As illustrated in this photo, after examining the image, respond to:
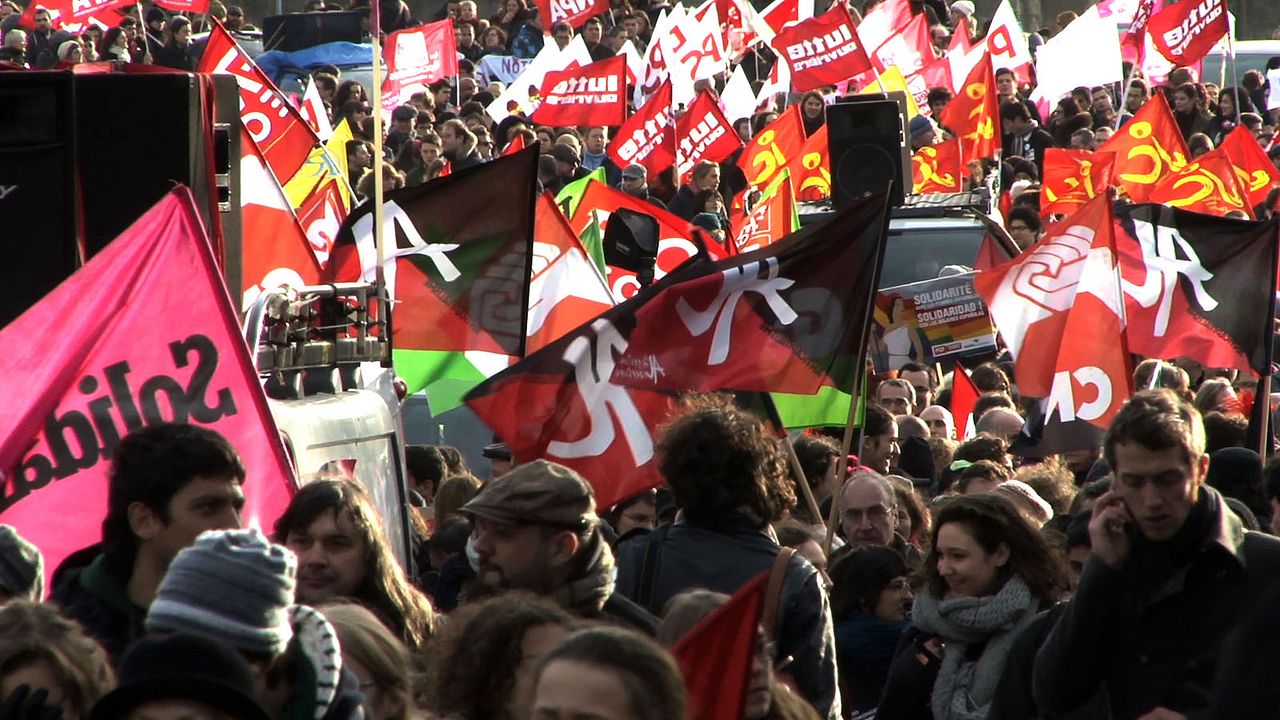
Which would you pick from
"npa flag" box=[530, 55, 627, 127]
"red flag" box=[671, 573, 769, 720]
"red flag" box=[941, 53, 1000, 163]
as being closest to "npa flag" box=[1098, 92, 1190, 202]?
"red flag" box=[941, 53, 1000, 163]

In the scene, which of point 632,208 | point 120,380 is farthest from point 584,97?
point 120,380

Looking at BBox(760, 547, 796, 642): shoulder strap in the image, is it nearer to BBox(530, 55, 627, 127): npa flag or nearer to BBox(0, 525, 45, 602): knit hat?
BBox(0, 525, 45, 602): knit hat

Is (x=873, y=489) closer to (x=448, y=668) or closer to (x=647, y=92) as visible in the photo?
(x=448, y=668)

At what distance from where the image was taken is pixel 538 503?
4.54 m

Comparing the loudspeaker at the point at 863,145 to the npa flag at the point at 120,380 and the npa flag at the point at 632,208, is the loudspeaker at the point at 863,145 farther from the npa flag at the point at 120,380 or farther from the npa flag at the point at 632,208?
the npa flag at the point at 120,380

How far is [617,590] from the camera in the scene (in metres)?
5.16

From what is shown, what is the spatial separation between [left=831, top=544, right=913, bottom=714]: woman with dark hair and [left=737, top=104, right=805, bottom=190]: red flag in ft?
36.7

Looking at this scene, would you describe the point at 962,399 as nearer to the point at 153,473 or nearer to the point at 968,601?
the point at 968,601

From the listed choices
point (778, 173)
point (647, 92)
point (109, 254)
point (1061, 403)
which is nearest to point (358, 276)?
point (1061, 403)

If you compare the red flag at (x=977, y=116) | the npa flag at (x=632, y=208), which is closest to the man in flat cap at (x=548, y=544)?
the npa flag at (x=632, y=208)

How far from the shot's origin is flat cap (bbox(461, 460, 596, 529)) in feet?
14.9

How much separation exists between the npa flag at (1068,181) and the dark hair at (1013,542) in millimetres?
10586

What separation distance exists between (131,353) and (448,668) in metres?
1.86

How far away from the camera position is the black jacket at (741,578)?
4.93m
